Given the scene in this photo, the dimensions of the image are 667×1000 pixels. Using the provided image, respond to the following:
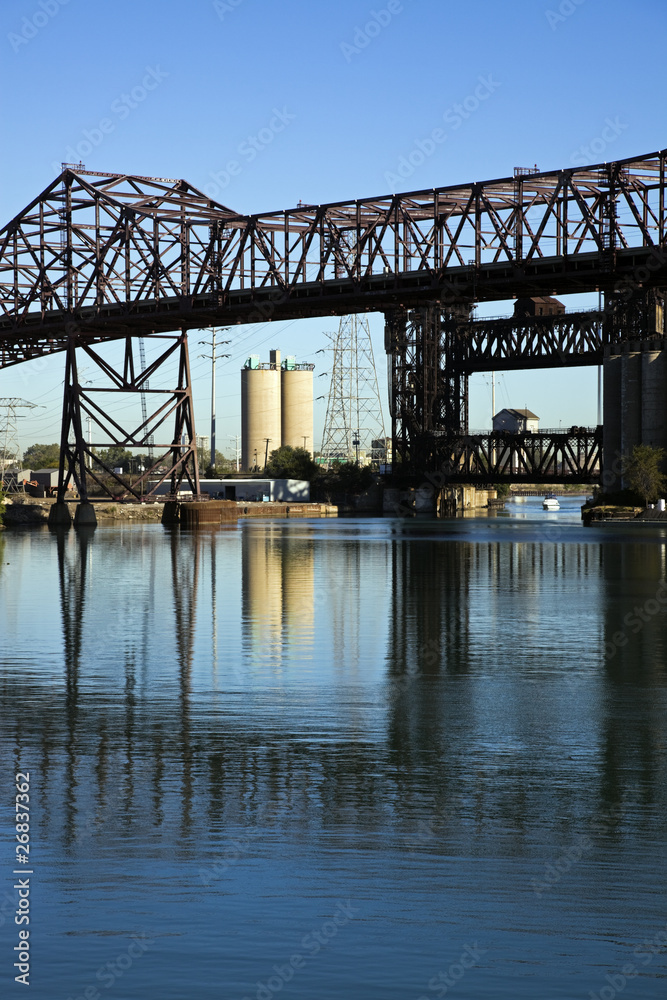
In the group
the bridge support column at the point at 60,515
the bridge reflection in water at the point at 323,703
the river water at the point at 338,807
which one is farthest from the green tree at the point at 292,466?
the river water at the point at 338,807

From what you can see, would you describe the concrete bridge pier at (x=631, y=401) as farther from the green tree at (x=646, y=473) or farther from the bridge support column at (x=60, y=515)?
the bridge support column at (x=60, y=515)

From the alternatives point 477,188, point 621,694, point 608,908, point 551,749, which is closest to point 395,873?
point 608,908

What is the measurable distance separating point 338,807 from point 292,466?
6001 inches

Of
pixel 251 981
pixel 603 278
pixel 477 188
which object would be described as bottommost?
pixel 251 981

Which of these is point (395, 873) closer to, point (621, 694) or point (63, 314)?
point (621, 694)

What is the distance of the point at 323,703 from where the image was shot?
1775 centimetres

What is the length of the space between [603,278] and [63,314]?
42570 millimetres

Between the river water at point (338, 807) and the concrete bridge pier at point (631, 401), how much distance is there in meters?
63.9

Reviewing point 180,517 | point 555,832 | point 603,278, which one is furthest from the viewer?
point 180,517

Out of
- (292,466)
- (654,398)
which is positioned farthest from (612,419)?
(292,466)

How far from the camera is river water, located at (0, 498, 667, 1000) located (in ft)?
28.4

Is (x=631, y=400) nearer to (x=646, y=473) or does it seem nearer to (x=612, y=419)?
(x=612, y=419)

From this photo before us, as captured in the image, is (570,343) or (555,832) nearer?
(555,832)

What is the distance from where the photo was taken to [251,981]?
8.38 m
